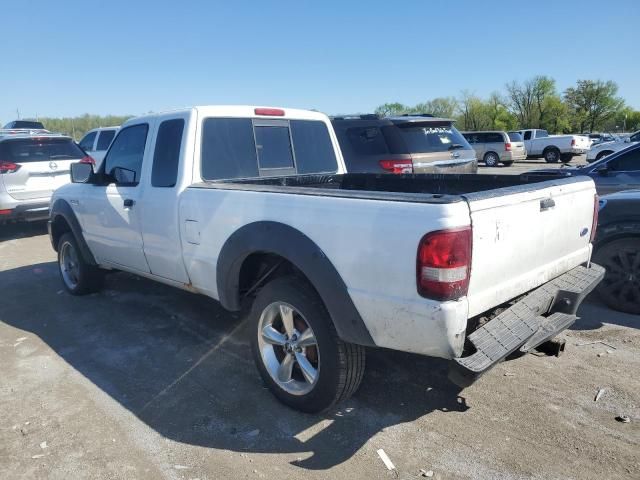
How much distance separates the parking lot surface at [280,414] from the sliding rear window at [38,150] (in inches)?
225

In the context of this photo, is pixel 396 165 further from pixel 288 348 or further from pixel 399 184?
pixel 288 348

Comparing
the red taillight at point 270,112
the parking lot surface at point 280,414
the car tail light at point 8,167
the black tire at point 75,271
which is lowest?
the parking lot surface at point 280,414

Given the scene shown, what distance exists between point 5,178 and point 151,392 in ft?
23.7

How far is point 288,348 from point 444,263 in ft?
4.22

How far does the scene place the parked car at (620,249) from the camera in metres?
4.51

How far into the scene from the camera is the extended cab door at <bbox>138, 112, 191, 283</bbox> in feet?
12.6

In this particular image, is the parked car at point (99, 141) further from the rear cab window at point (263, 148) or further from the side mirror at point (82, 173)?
the rear cab window at point (263, 148)

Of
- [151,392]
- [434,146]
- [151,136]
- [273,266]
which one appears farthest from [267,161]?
[434,146]

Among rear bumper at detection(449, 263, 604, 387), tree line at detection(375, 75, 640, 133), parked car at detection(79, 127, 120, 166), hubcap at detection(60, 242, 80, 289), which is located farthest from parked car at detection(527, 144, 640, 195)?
tree line at detection(375, 75, 640, 133)

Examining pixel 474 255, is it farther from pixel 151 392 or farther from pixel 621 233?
pixel 621 233

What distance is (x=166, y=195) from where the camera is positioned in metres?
3.93

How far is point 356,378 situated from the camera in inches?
117

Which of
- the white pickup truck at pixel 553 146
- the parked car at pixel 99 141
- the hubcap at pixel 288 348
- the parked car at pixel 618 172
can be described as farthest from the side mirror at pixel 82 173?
the white pickup truck at pixel 553 146

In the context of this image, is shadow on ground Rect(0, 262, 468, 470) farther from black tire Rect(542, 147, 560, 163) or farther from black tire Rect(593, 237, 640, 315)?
black tire Rect(542, 147, 560, 163)
